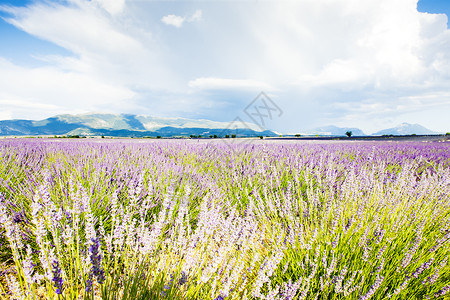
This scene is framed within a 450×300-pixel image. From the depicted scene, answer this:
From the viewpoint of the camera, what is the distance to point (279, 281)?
1.48m

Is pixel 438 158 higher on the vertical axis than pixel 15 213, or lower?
higher

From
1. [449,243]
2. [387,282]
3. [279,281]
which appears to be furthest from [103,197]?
[449,243]

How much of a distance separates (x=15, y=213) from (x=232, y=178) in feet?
7.30

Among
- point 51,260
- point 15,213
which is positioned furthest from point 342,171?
point 15,213

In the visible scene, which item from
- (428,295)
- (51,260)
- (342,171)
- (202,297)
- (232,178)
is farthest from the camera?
(342,171)

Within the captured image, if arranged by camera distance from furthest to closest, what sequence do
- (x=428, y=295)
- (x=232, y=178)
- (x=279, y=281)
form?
(x=232, y=178) < (x=279, y=281) < (x=428, y=295)

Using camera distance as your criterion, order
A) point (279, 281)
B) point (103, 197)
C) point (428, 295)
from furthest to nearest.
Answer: point (103, 197) → point (279, 281) → point (428, 295)

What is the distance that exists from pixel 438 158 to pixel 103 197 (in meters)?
6.23

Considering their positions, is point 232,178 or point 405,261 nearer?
point 405,261

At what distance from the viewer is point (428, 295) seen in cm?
133

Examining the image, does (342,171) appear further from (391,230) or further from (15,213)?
(15,213)

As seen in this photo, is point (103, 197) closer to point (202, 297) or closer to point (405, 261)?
point (202, 297)

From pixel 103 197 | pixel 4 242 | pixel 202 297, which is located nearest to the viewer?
pixel 202 297

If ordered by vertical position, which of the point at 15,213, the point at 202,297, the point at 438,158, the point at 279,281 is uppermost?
the point at 438,158
